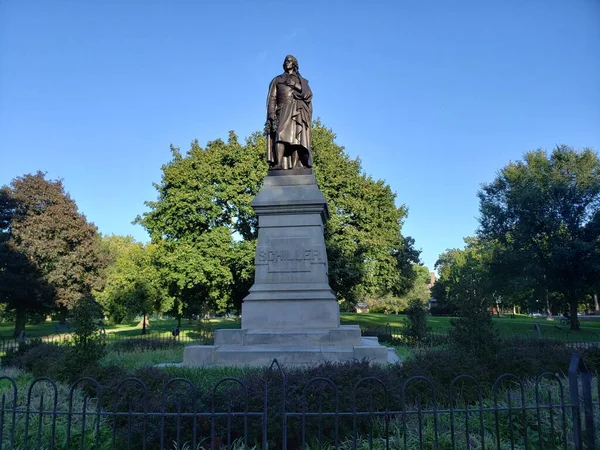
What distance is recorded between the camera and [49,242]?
116 ft

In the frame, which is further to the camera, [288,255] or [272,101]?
[272,101]

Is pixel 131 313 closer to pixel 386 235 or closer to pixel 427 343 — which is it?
pixel 386 235

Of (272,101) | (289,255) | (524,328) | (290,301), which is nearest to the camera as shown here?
(290,301)

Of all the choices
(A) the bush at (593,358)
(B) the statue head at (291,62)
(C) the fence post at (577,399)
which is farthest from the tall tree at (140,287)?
(C) the fence post at (577,399)

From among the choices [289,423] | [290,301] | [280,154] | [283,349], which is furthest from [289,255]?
[289,423]

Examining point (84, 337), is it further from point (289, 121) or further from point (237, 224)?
point (237, 224)

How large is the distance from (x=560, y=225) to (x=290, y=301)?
989 inches

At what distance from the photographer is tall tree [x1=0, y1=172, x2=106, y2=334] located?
3412cm

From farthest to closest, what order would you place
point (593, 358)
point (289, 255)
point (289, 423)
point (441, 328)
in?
1. point (441, 328)
2. point (289, 255)
3. point (593, 358)
4. point (289, 423)

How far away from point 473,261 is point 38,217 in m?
→ 63.6

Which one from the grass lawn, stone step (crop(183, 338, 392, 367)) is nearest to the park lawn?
the grass lawn

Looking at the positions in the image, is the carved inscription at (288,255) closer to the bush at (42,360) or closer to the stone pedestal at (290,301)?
the stone pedestal at (290,301)

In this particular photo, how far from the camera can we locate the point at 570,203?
2916cm

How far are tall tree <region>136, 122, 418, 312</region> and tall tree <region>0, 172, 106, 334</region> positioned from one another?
1113cm
